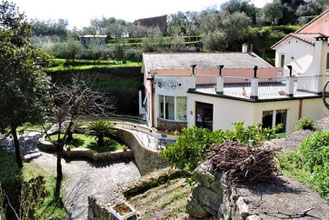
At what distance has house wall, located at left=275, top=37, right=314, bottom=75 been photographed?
65.3ft

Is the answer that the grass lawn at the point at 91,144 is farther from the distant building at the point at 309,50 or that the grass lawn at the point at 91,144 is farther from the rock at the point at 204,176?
the rock at the point at 204,176

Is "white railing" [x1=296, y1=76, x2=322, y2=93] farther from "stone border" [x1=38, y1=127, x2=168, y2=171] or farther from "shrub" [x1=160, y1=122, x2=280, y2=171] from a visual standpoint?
"shrub" [x1=160, y1=122, x2=280, y2=171]

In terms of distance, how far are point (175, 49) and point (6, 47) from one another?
26987mm

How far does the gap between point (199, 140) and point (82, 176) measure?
477 inches

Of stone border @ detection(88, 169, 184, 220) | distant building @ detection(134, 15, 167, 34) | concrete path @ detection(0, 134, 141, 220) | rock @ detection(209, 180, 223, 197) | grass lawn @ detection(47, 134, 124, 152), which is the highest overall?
distant building @ detection(134, 15, 167, 34)

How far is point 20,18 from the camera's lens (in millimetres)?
17969

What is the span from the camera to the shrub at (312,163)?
541 centimetres

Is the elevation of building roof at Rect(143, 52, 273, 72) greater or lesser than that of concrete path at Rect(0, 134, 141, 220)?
greater

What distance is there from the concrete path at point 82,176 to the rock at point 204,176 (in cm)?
848

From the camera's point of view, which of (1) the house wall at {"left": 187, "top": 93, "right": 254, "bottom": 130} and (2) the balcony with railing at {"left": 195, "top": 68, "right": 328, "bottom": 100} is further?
(1) the house wall at {"left": 187, "top": 93, "right": 254, "bottom": 130}

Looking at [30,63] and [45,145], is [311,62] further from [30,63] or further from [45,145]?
[45,145]

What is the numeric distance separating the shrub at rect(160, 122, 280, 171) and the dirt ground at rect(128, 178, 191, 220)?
1404 millimetres

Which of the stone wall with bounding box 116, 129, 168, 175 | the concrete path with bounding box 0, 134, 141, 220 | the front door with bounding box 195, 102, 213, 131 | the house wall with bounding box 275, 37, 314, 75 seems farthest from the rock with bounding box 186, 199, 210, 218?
the house wall with bounding box 275, 37, 314, 75

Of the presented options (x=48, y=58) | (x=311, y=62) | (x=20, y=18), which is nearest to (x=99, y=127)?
(x=48, y=58)
